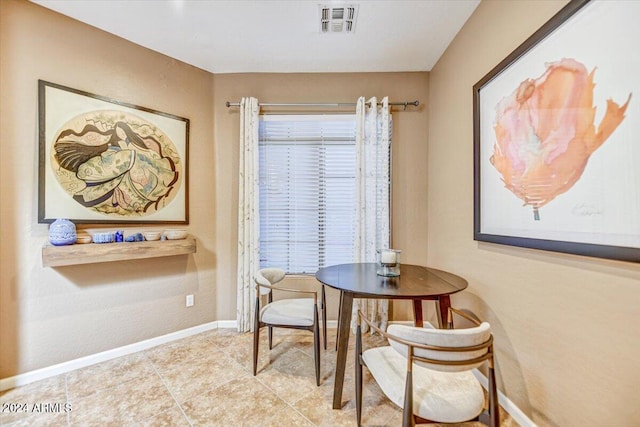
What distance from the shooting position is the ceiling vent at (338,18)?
2002mm

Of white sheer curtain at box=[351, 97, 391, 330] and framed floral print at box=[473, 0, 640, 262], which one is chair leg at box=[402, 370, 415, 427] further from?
white sheer curtain at box=[351, 97, 391, 330]

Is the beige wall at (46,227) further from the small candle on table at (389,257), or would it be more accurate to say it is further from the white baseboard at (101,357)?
the small candle on table at (389,257)

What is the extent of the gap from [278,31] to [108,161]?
182 cm

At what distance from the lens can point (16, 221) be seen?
6.18 ft

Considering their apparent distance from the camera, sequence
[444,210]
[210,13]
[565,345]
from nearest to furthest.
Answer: [565,345] < [210,13] < [444,210]

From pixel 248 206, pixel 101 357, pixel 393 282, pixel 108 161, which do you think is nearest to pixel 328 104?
pixel 248 206

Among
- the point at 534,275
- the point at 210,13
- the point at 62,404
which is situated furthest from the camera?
the point at 210,13

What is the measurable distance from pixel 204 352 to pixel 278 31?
2.89 m

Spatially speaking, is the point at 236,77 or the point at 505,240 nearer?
the point at 505,240

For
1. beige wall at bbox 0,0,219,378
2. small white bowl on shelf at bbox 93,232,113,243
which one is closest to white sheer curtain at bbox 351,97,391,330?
beige wall at bbox 0,0,219,378

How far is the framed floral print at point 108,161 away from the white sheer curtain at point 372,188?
5.85 feet

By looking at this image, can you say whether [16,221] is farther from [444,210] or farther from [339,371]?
[444,210]

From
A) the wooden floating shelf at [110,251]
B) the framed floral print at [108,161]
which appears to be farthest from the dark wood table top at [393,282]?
the framed floral print at [108,161]

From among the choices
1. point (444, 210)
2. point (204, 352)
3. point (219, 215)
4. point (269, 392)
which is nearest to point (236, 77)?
point (219, 215)
